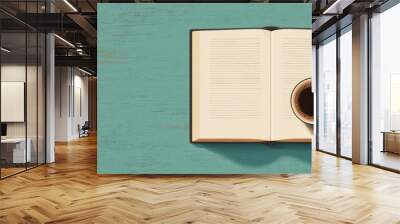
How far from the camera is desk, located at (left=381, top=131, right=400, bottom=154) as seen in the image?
28.0 ft

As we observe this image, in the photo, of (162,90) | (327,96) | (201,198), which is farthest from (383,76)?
(201,198)

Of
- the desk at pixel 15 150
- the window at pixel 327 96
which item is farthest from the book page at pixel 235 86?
the window at pixel 327 96

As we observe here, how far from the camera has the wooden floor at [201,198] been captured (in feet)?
12.5

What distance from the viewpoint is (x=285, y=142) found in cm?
599

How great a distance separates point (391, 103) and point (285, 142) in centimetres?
328

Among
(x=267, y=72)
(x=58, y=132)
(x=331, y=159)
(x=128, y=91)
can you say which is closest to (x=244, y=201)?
(x=267, y=72)

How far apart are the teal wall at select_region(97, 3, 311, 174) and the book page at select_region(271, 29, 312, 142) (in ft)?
0.79

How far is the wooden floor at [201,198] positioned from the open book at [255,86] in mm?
855

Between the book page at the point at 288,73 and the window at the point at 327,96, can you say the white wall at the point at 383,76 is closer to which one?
the window at the point at 327,96

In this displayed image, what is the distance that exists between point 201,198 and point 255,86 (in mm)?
2146

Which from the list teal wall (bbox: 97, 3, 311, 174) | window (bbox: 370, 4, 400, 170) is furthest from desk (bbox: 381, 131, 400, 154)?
teal wall (bbox: 97, 3, 311, 174)

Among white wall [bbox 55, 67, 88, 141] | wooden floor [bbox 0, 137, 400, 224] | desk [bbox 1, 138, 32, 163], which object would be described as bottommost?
wooden floor [bbox 0, 137, 400, 224]

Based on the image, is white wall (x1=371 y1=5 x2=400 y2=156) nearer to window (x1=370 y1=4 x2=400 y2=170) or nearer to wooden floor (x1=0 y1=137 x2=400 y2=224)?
window (x1=370 y1=4 x2=400 y2=170)

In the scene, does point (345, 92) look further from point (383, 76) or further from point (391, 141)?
point (391, 141)
